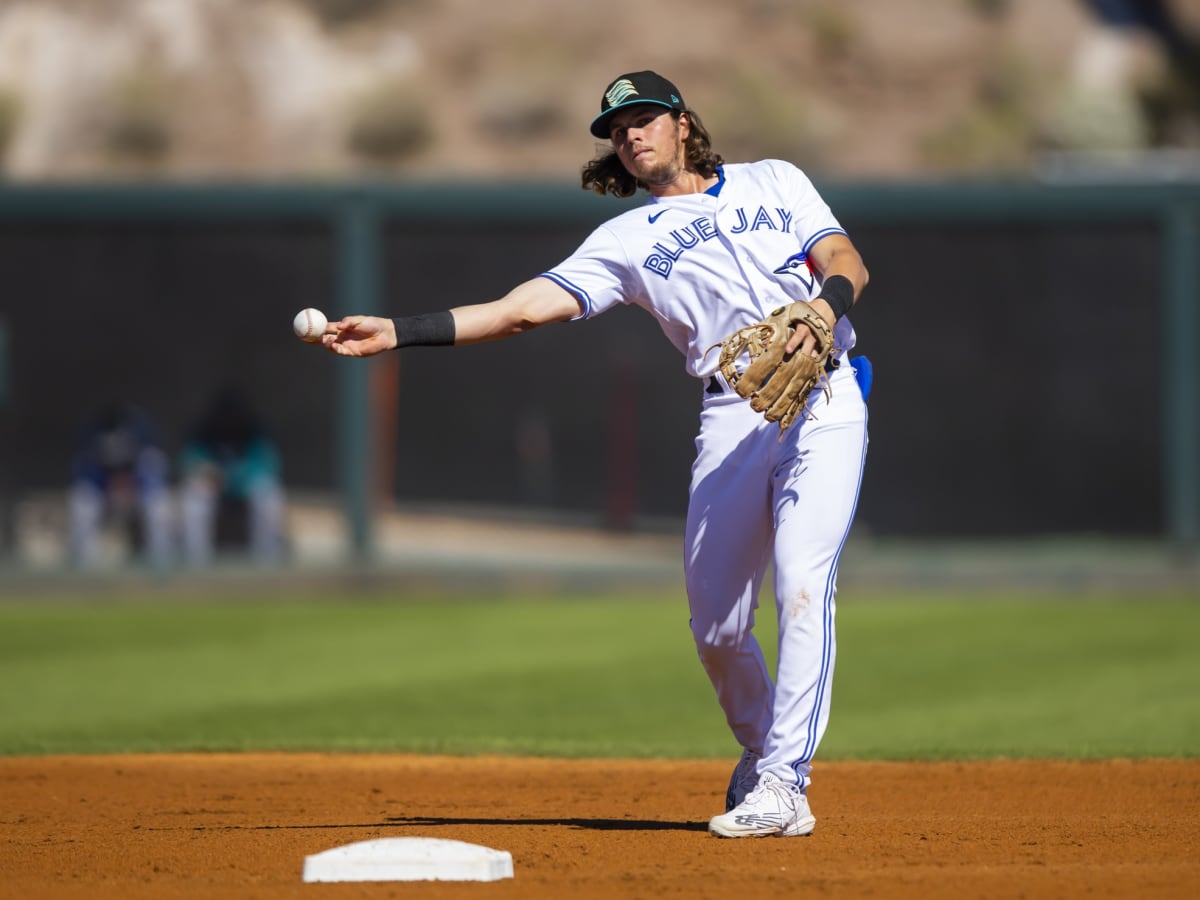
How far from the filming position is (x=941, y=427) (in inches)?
546

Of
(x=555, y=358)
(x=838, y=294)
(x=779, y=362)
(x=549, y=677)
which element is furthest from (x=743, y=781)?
(x=555, y=358)

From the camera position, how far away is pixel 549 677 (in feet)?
27.0

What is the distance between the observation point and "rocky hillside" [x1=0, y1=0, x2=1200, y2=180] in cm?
2767

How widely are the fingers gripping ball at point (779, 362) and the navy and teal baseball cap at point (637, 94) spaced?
2.10 ft

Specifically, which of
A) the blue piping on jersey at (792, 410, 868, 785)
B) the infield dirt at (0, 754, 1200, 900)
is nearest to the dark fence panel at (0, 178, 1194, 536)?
the infield dirt at (0, 754, 1200, 900)

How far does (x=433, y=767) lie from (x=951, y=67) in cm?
2557

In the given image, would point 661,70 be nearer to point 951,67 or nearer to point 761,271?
point 951,67

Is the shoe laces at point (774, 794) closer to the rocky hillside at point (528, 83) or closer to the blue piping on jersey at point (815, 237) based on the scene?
the blue piping on jersey at point (815, 237)

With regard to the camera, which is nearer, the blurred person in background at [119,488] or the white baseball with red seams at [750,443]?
the white baseball with red seams at [750,443]

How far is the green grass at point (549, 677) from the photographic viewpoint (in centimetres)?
651

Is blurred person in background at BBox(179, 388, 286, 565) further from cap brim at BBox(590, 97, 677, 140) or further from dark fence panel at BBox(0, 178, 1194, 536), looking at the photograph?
cap brim at BBox(590, 97, 677, 140)

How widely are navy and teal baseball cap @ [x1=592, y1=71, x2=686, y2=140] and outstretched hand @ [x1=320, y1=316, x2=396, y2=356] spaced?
725mm

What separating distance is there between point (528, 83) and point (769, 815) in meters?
25.1

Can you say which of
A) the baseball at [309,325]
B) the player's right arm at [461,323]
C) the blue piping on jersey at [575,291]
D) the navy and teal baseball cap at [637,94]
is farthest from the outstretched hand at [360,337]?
the navy and teal baseball cap at [637,94]
